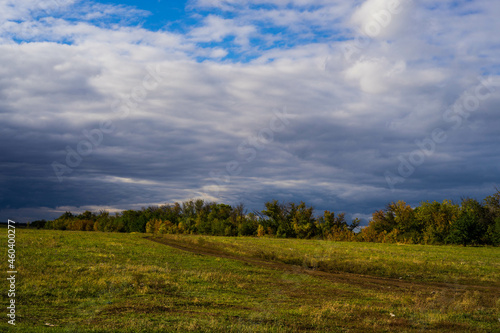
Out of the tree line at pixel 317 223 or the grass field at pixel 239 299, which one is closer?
the grass field at pixel 239 299

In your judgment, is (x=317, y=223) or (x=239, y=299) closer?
(x=239, y=299)

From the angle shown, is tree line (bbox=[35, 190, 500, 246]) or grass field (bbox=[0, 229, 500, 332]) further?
tree line (bbox=[35, 190, 500, 246])

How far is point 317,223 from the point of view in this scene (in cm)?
8756

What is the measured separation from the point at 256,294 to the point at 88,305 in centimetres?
739

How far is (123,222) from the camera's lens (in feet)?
401

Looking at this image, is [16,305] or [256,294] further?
[256,294]

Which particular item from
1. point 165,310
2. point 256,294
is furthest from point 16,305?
point 256,294

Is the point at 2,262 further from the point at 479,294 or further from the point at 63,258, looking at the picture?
the point at 479,294

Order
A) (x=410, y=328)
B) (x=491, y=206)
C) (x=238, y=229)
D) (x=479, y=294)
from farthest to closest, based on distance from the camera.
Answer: (x=238, y=229) < (x=491, y=206) < (x=479, y=294) < (x=410, y=328)

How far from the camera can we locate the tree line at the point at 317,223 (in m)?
59.7

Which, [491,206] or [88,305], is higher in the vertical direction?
[491,206]

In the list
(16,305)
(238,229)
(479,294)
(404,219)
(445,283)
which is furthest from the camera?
(238,229)

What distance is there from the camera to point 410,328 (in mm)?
11844

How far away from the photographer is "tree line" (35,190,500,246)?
59.7 m
